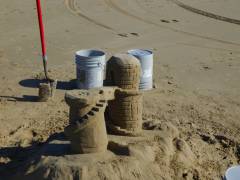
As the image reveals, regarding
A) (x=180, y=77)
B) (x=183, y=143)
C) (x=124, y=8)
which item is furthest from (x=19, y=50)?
(x=183, y=143)

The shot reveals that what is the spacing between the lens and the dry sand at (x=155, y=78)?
502 centimetres

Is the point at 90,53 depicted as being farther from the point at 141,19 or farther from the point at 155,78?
the point at 141,19

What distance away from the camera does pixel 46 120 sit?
21.9 ft

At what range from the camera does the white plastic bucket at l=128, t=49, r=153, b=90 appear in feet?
24.9

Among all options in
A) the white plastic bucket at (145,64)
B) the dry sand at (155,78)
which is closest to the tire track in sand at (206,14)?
the dry sand at (155,78)

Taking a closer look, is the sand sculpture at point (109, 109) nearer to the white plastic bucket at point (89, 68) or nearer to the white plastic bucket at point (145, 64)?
the white plastic bucket at point (89, 68)

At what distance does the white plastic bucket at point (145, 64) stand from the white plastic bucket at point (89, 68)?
518 millimetres

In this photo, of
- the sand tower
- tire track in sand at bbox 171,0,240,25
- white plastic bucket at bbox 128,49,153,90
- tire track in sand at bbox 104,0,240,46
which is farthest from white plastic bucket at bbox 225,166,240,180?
tire track in sand at bbox 171,0,240,25

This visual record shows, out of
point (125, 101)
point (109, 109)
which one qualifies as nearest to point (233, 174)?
point (125, 101)

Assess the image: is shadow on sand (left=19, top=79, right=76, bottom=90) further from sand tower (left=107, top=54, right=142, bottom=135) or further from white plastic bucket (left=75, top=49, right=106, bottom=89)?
sand tower (left=107, top=54, right=142, bottom=135)

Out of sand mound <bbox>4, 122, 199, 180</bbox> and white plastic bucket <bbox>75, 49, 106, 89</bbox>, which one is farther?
white plastic bucket <bbox>75, 49, 106, 89</bbox>

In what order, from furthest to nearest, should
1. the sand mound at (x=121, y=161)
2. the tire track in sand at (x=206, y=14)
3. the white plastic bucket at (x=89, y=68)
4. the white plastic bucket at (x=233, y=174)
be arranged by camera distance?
the tire track in sand at (x=206, y=14) < the white plastic bucket at (x=89, y=68) < the sand mound at (x=121, y=161) < the white plastic bucket at (x=233, y=174)

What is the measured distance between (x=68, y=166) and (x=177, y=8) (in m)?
9.83

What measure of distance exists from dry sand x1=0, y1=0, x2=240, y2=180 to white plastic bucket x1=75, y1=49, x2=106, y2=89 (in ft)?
1.57
